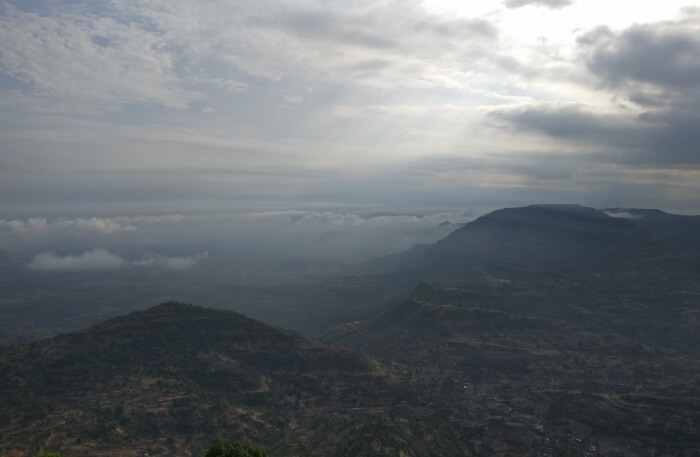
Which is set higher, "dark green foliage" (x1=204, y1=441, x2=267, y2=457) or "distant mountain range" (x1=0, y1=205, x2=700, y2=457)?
"dark green foliage" (x1=204, y1=441, x2=267, y2=457)

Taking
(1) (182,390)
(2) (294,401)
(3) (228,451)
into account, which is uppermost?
(3) (228,451)

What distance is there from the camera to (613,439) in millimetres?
138375

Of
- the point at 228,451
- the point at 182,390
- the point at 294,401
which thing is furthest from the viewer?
the point at 294,401

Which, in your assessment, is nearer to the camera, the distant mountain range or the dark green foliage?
the dark green foliage

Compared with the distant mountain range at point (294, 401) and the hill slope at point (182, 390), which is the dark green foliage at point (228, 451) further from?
the hill slope at point (182, 390)

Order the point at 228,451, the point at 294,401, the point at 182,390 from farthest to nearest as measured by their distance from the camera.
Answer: the point at 294,401
the point at 182,390
the point at 228,451

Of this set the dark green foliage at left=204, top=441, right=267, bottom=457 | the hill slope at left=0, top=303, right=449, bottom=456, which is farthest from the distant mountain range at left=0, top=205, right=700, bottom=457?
the dark green foliage at left=204, top=441, right=267, bottom=457

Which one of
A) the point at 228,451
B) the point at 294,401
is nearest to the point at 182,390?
the point at 294,401

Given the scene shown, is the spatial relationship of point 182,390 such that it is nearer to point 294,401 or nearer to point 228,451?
point 294,401

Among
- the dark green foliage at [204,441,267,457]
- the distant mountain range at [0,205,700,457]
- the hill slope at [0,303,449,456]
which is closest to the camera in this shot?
the dark green foliage at [204,441,267,457]

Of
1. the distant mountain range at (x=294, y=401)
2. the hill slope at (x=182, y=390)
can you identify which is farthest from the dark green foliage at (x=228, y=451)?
the hill slope at (x=182, y=390)

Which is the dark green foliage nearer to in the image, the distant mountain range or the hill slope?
the distant mountain range

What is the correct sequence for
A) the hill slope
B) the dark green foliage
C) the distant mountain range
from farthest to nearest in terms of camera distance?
the distant mountain range
the hill slope
the dark green foliage

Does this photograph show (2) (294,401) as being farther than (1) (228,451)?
Yes
